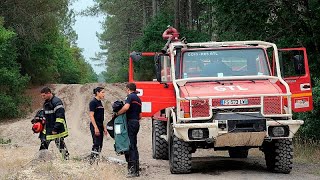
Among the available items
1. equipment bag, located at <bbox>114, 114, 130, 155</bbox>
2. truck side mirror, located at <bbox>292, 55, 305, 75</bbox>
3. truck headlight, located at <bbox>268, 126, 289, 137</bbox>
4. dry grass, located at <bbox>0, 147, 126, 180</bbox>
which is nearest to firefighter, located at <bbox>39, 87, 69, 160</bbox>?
dry grass, located at <bbox>0, 147, 126, 180</bbox>

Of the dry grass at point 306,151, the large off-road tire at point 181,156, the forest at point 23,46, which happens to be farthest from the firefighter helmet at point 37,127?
the forest at point 23,46

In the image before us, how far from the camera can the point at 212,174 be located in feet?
37.5

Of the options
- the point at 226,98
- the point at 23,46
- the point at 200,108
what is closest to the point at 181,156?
the point at 200,108

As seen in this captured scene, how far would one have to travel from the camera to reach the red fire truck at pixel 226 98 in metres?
10.8

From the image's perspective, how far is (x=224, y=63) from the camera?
471 inches

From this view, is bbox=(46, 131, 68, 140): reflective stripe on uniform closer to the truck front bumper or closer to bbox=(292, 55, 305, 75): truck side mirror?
the truck front bumper

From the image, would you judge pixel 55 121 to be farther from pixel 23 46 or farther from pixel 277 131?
pixel 23 46

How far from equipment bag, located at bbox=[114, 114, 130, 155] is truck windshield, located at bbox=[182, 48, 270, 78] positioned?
1.69 meters

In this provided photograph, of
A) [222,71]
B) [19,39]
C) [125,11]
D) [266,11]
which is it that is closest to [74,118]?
[19,39]

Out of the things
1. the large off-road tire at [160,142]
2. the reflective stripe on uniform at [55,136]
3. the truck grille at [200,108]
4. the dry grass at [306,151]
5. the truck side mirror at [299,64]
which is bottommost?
the dry grass at [306,151]

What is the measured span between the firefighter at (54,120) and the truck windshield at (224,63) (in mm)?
2545

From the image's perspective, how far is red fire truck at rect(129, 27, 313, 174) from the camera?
10.8m

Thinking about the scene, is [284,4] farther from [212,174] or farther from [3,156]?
[3,156]

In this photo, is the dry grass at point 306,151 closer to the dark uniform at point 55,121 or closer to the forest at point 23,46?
the dark uniform at point 55,121
